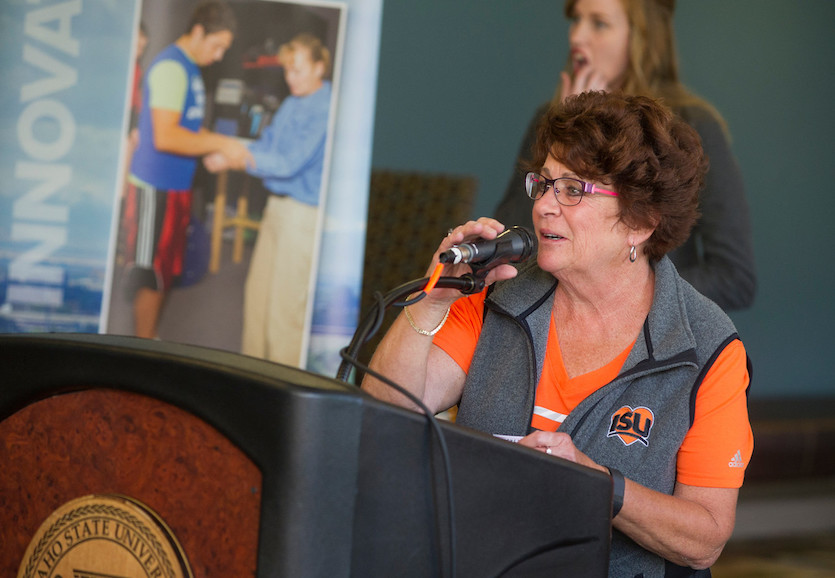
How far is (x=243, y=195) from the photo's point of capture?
6.61 feet

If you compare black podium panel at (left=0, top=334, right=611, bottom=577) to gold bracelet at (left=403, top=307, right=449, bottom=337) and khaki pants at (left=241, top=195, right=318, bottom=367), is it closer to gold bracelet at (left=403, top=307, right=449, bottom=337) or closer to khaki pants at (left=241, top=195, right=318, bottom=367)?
gold bracelet at (left=403, top=307, right=449, bottom=337)

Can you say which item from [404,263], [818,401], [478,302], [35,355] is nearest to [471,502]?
[35,355]

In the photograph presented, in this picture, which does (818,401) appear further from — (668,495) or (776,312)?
(668,495)

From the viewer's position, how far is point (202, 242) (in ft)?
6.59

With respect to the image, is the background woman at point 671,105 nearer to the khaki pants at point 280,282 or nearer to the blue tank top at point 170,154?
the khaki pants at point 280,282

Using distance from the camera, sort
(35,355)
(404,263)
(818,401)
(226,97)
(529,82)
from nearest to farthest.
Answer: (35,355)
(226,97)
(404,263)
(529,82)
(818,401)

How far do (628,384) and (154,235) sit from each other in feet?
3.71

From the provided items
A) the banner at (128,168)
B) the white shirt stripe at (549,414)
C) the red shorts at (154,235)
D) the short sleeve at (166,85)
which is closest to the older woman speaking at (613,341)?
the white shirt stripe at (549,414)

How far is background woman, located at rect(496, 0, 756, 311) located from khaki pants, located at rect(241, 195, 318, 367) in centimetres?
48

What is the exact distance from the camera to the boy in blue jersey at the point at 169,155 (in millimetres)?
1981

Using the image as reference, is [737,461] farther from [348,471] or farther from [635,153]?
[348,471]

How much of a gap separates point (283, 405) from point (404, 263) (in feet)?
6.64

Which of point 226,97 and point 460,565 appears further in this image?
point 226,97

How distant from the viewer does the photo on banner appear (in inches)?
78.4
